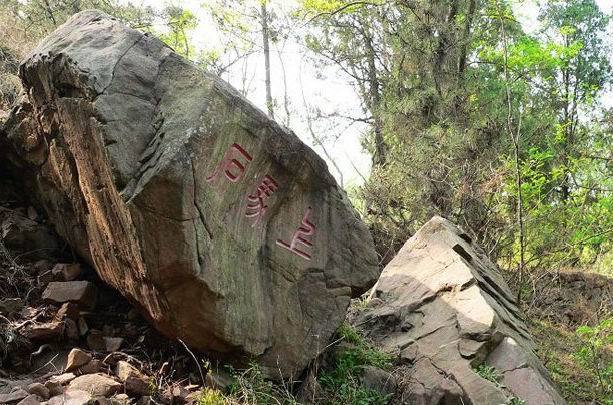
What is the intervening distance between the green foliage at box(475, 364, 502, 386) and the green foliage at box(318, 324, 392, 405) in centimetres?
79

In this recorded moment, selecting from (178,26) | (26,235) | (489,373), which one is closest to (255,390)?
(489,373)

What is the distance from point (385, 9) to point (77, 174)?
9.56 m

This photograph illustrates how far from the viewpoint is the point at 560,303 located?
10016mm

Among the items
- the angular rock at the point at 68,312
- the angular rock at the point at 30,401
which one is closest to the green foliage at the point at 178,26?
the angular rock at the point at 68,312

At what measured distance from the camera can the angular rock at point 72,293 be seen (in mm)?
4230

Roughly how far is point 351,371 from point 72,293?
234 centimetres

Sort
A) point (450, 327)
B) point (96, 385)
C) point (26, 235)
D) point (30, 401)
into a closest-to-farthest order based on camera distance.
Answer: point (30, 401) → point (96, 385) → point (26, 235) → point (450, 327)

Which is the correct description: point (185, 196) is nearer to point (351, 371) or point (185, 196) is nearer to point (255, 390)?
point (255, 390)

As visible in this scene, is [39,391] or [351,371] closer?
[39,391]

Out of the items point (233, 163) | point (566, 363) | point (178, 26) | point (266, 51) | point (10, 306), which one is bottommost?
point (10, 306)

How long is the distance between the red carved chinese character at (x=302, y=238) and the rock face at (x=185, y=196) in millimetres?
13

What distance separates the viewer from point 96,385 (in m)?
3.60

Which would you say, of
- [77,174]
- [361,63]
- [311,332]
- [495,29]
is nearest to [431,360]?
[311,332]

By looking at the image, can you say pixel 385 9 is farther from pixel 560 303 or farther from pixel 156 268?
pixel 156 268
